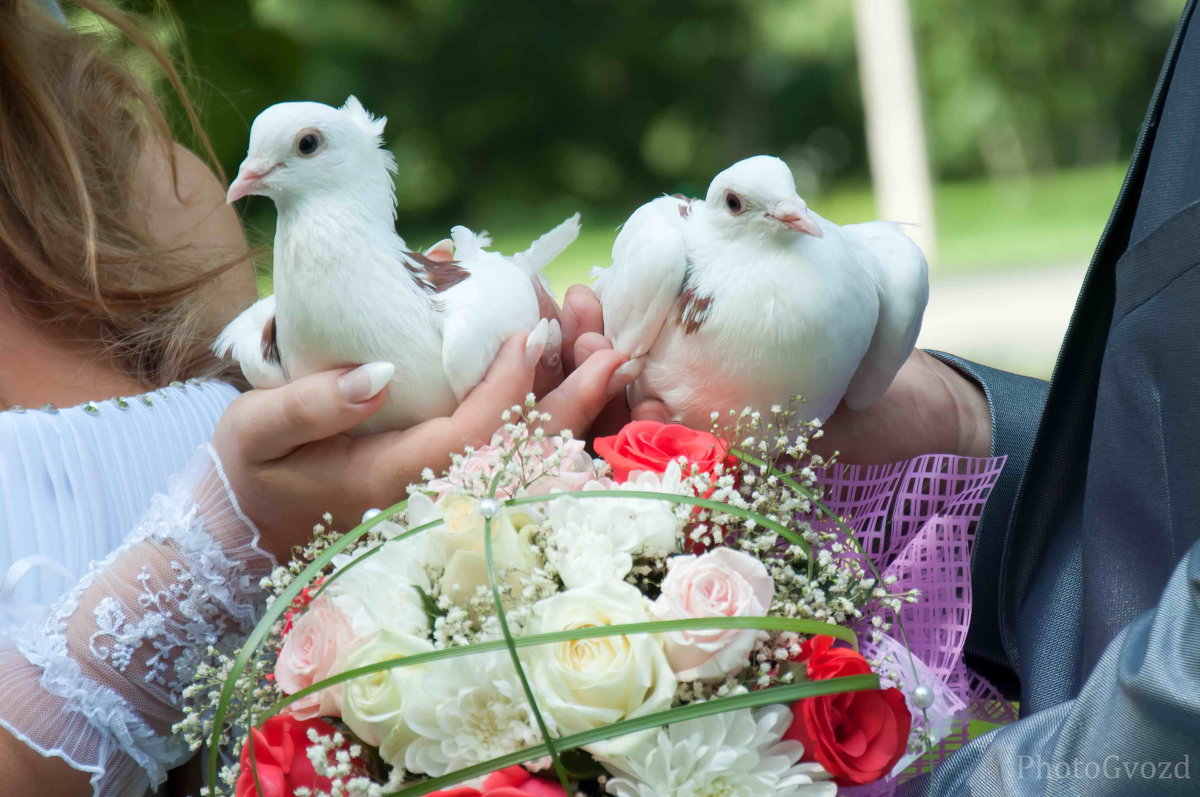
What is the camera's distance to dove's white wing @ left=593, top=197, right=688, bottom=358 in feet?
2.98

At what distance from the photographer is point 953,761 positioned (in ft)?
2.36

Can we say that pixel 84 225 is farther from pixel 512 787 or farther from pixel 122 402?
pixel 512 787

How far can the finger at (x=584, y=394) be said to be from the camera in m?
0.93

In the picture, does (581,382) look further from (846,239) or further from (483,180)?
(483,180)

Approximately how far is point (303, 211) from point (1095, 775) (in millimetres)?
A: 688

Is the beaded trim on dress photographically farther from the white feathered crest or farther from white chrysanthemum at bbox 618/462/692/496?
white chrysanthemum at bbox 618/462/692/496

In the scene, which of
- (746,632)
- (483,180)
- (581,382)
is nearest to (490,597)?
(746,632)

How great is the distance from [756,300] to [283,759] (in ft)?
1.61

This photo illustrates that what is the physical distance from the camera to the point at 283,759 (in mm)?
708

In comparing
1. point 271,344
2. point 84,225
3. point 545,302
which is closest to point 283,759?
point 271,344

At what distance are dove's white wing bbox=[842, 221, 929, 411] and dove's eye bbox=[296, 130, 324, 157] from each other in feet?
1.52

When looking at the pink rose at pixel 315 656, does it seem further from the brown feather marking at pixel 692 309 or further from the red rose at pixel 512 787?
the brown feather marking at pixel 692 309

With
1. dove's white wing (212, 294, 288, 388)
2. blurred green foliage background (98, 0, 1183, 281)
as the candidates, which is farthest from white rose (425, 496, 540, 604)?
blurred green foliage background (98, 0, 1183, 281)

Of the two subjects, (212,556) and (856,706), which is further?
(212,556)
